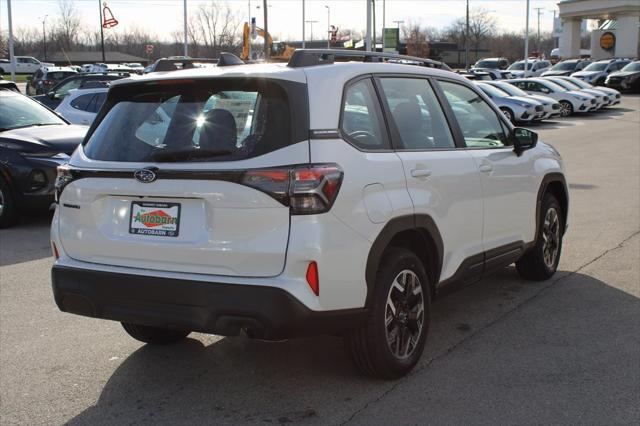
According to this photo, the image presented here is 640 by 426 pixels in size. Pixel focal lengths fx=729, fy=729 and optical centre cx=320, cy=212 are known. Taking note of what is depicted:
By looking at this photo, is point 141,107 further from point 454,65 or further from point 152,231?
point 454,65

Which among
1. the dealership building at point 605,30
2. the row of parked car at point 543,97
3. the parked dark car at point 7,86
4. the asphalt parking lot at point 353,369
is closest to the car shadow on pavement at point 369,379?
the asphalt parking lot at point 353,369

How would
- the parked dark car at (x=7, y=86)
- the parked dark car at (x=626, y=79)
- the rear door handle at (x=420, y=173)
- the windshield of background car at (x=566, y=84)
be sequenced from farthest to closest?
the parked dark car at (x=626, y=79), the windshield of background car at (x=566, y=84), the parked dark car at (x=7, y=86), the rear door handle at (x=420, y=173)

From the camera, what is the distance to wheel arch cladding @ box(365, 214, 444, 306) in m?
3.99

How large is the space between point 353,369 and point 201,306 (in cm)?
125

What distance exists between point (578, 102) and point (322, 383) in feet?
91.7

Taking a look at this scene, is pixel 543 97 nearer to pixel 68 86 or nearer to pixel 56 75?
pixel 68 86

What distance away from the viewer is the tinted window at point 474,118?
5258mm

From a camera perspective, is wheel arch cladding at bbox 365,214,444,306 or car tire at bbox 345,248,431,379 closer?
wheel arch cladding at bbox 365,214,444,306

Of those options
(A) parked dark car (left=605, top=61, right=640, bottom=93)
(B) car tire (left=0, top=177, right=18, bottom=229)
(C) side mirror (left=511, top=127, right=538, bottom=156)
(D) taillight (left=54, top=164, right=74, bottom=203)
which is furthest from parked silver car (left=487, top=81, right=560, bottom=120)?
(D) taillight (left=54, top=164, right=74, bottom=203)

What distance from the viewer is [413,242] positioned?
180 inches

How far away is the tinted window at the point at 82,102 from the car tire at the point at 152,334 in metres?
11.2

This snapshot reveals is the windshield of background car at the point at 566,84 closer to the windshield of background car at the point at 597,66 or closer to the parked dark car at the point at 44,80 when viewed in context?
the windshield of background car at the point at 597,66

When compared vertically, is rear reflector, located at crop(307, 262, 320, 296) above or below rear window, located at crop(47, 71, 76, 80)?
below

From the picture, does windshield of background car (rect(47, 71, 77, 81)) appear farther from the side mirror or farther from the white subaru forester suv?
the white subaru forester suv
